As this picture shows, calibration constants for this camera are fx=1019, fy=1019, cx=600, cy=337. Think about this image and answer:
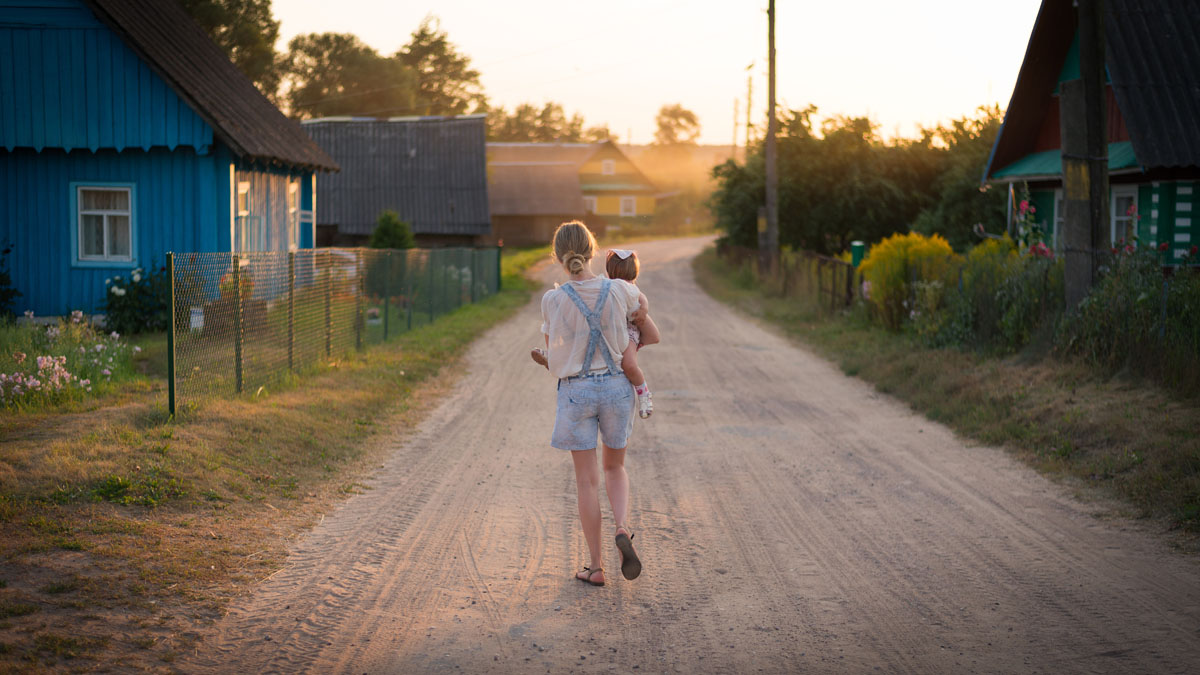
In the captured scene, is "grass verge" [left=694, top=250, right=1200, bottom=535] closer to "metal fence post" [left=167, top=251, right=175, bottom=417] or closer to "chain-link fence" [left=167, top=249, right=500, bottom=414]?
"chain-link fence" [left=167, top=249, right=500, bottom=414]

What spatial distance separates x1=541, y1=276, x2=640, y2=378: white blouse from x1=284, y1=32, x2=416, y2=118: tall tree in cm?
6256

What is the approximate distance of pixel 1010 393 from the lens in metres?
10.4

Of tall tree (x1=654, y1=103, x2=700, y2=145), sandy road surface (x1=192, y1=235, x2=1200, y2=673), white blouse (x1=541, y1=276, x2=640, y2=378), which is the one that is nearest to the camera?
sandy road surface (x1=192, y1=235, x2=1200, y2=673)

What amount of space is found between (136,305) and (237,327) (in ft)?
23.3

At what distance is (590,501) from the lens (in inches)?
213

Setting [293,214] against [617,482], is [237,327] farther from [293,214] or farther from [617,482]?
[293,214]

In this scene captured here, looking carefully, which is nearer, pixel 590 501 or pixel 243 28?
pixel 590 501

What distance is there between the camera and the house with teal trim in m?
16.3

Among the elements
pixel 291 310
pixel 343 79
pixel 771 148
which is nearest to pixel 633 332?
pixel 291 310

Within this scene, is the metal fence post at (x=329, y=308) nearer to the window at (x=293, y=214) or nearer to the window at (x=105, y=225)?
the window at (x=105, y=225)

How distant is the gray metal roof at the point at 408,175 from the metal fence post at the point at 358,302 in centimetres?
2611

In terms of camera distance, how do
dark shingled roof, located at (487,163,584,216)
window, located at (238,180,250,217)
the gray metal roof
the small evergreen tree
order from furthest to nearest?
1. dark shingled roof, located at (487,163,584,216)
2. the gray metal roof
3. the small evergreen tree
4. window, located at (238,180,250,217)

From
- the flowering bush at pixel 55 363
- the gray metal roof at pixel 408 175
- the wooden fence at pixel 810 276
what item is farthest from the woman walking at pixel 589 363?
the gray metal roof at pixel 408 175

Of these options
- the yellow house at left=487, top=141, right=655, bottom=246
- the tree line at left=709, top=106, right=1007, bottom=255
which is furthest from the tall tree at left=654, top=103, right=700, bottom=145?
the tree line at left=709, top=106, right=1007, bottom=255
